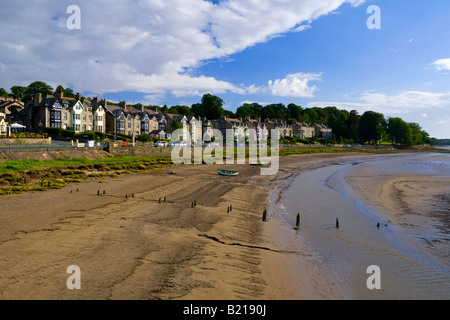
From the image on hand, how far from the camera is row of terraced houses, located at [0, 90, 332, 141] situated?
6271cm

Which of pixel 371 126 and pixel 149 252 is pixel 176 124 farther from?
pixel 371 126

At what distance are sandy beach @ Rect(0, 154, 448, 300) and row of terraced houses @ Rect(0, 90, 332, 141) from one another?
165 ft

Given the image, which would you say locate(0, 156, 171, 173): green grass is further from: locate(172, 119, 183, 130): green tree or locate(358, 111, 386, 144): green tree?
locate(358, 111, 386, 144): green tree

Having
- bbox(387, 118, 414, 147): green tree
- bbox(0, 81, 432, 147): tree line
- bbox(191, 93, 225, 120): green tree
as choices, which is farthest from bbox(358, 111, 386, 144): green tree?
bbox(191, 93, 225, 120): green tree

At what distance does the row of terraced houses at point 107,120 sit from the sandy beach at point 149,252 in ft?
165

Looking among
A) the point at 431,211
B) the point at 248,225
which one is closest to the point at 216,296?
the point at 248,225

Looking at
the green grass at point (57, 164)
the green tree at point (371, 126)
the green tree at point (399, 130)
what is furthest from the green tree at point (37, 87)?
the green tree at point (399, 130)

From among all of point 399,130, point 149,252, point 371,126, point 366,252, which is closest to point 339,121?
point 371,126

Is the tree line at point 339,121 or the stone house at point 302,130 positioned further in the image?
the stone house at point 302,130

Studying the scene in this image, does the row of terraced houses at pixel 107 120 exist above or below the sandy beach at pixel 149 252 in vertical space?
above

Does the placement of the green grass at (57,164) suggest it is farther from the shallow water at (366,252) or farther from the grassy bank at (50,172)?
the shallow water at (366,252)

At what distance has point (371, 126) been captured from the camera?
407 feet

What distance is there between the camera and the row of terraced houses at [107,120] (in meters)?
62.7

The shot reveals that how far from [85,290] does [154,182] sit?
A: 19.9 m
